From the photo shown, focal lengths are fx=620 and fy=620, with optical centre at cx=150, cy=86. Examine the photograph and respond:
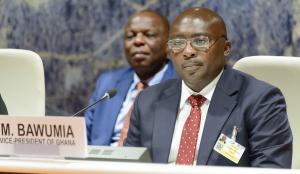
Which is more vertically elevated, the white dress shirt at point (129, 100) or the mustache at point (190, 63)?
the mustache at point (190, 63)

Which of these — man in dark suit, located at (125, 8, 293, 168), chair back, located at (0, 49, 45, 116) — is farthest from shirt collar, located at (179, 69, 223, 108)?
chair back, located at (0, 49, 45, 116)

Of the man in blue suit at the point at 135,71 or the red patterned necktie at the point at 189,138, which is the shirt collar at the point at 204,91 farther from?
the man in blue suit at the point at 135,71

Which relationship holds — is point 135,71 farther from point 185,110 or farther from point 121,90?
point 185,110

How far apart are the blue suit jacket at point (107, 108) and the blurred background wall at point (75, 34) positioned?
48 cm

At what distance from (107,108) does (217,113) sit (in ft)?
A: 4.43

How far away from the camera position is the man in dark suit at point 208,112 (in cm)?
232

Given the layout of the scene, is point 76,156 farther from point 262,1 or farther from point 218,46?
point 262,1

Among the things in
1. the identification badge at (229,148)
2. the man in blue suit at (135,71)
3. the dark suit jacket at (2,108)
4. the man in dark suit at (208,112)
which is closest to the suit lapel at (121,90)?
the man in blue suit at (135,71)

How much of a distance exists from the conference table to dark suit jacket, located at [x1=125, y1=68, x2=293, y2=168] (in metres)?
0.89

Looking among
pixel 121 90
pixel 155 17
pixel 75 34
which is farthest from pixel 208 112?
pixel 75 34

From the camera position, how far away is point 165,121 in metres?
2.47

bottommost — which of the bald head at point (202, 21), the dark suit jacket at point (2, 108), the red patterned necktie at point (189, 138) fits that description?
the dark suit jacket at point (2, 108)

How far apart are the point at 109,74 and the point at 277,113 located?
1.68 meters

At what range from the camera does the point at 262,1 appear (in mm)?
4043
